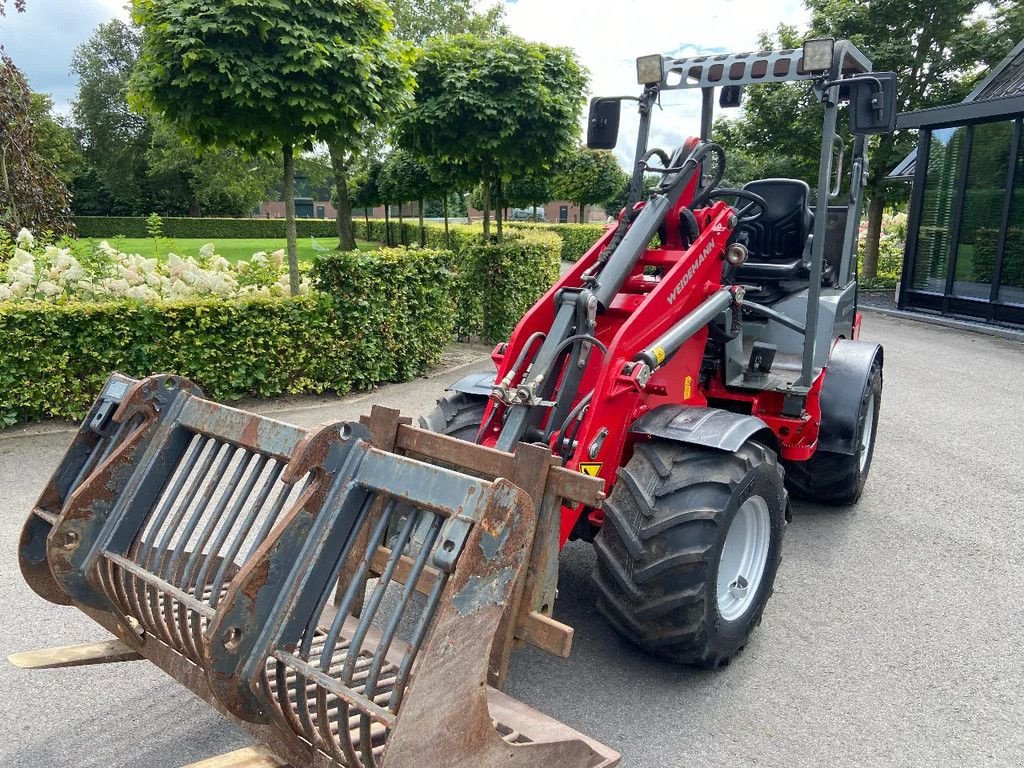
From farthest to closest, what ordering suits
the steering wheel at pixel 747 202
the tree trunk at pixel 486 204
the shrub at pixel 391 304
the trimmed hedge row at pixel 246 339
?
the tree trunk at pixel 486 204 → the shrub at pixel 391 304 → the trimmed hedge row at pixel 246 339 → the steering wheel at pixel 747 202

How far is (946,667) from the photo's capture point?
3.58m

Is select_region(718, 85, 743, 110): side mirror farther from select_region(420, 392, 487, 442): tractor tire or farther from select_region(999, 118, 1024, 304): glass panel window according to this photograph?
select_region(999, 118, 1024, 304): glass panel window

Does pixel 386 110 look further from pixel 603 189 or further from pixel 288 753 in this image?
pixel 603 189

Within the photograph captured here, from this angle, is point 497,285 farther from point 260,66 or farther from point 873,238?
point 873,238

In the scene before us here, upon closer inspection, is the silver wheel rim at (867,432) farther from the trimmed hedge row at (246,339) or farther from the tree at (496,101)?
the tree at (496,101)

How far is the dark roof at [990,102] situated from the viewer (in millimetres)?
13492

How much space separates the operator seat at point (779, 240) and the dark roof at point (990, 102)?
10.7 meters

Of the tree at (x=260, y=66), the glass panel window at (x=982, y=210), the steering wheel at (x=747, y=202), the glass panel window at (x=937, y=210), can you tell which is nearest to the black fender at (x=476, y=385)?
the steering wheel at (x=747, y=202)

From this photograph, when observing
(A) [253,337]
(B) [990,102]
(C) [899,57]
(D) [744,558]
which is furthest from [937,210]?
(D) [744,558]

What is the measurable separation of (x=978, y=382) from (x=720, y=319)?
707 centimetres

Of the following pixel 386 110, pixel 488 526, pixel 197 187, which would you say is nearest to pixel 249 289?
pixel 386 110

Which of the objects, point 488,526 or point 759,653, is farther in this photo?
point 759,653

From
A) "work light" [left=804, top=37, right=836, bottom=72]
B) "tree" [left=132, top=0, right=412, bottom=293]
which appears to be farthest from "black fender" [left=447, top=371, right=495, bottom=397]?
"tree" [left=132, top=0, right=412, bottom=293]

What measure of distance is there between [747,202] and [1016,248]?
35.4ft
